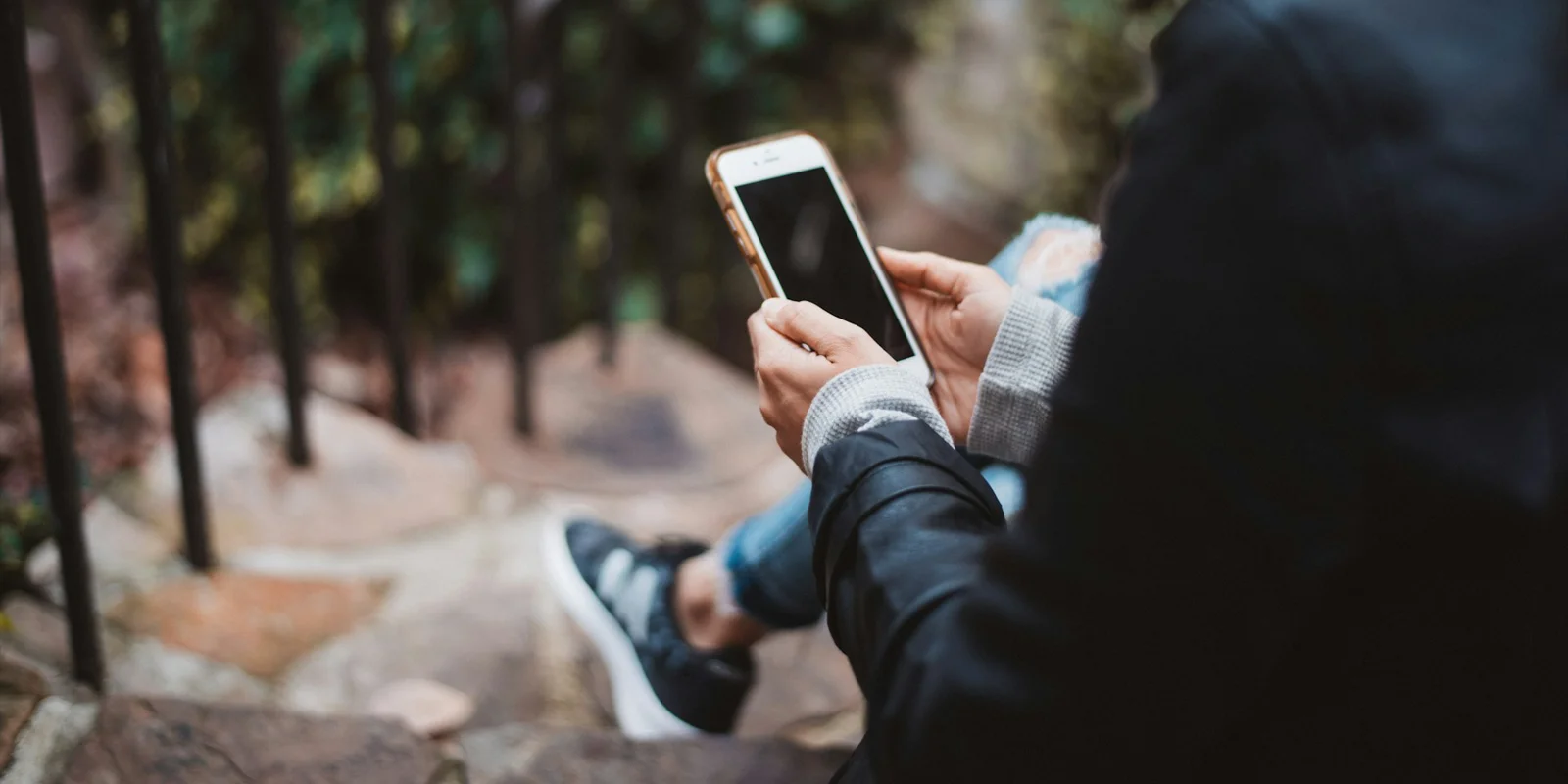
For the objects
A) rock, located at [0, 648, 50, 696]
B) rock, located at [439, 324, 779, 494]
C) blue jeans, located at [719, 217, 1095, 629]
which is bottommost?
rock, located at [439, 324, 779, 494]

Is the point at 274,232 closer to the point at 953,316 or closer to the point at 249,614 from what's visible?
the point at 249,614

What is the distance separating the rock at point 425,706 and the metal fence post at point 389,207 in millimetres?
560

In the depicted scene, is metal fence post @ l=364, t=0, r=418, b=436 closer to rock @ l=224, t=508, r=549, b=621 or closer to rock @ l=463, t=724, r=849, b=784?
rock @ l=224, t=508, r=549, b=621

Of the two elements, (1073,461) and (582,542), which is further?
(582,542)

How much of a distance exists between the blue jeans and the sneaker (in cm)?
9

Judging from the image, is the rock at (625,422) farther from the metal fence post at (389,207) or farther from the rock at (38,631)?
the rock at (38,631)

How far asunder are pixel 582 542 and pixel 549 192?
0.71 meters

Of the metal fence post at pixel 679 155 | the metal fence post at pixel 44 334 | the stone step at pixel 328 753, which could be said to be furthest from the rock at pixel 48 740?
the metal fence post at pixel 679 155

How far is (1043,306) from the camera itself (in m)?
1.01

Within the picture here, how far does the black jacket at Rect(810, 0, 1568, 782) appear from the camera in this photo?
58 centimetres

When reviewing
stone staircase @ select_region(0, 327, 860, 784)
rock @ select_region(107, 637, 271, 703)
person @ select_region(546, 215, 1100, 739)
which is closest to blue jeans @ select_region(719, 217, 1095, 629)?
person @ select_region(546, 215, 1100, 739)

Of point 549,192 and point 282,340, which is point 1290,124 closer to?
point 282,340

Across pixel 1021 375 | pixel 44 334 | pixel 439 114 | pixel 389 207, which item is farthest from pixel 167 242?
pixel 439 114

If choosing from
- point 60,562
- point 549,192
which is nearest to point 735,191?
point 60,562
